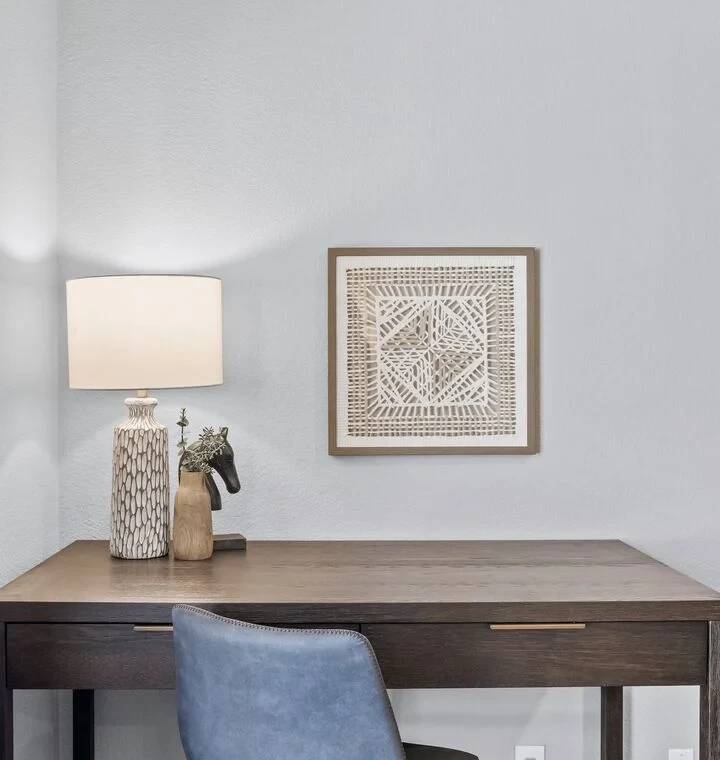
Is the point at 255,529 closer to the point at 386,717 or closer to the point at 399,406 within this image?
the point at 399,406

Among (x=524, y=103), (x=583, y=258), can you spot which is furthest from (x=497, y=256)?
(x=524, y=103)

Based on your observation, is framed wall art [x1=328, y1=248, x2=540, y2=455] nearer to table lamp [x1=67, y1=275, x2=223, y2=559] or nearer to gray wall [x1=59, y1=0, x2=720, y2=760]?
gray wall [x1=59, y1=0, x2=720, y2=760]

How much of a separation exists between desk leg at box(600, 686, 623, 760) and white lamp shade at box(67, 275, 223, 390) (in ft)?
4.09

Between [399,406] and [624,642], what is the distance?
2.67 ft

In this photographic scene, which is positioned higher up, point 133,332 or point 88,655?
point 133,332

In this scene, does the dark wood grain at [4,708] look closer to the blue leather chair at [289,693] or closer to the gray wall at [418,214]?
the blue leather chair at [289,693]

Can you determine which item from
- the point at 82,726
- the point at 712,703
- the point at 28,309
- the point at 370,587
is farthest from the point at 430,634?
the point at 28,309

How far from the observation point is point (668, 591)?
5.30 feet

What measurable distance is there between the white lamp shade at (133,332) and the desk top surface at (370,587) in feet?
1.34

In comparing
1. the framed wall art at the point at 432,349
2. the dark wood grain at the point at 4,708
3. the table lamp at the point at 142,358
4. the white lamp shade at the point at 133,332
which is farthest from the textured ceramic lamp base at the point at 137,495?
the framed wall art at the point at 432,349

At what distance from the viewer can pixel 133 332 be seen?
1794 mm

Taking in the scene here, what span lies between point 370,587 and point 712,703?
67cm

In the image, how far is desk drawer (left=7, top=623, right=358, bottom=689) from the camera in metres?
1.56

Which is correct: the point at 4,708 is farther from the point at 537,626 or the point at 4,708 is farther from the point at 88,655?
the point at 537,626
